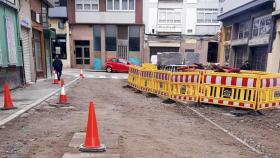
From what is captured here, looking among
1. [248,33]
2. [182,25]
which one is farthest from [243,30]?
[182,25]

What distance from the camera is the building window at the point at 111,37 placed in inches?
1197

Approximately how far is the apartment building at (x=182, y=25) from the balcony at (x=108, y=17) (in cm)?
197

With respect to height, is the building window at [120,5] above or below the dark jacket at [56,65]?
above

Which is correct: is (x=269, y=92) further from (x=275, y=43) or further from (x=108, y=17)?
(x=108, y=17)

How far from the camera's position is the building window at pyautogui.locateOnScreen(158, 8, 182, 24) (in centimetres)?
3014

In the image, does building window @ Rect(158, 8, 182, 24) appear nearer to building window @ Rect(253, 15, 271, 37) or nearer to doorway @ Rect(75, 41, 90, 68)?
doorway @ Rect(75, 41, 90, 68)

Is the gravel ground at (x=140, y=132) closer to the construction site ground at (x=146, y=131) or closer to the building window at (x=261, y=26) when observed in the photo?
the construction site ground at (x=146, y=131)

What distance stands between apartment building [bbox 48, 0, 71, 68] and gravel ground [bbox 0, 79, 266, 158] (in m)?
23.2

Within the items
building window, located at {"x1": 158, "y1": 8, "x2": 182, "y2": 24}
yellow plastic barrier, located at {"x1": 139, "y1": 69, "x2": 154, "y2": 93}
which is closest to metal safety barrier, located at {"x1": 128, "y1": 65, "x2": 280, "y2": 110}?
yellow plastic barrier, located at {"x1": 139, "y1": 69, "x2": 154, "y2": 93}

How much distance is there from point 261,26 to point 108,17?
745 inches

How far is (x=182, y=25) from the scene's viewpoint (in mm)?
30203

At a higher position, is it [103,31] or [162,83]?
[103,31]

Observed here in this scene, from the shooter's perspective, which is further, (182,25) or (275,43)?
(182,25)

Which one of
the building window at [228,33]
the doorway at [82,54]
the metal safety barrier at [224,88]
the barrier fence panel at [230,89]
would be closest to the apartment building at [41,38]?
the metal safety barrier at [224,88]
